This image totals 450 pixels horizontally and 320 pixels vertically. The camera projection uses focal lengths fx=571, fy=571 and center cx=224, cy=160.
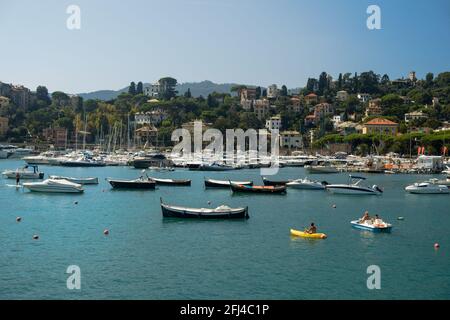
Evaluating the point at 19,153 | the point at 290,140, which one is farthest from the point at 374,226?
the point at 290,140

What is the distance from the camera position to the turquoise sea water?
65.7 ft

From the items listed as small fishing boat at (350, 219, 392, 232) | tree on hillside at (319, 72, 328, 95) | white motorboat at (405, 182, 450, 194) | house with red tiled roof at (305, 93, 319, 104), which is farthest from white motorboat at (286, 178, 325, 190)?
tree on hillside at (319, 72, 328, 95)

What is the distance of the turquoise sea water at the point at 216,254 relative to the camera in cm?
2003

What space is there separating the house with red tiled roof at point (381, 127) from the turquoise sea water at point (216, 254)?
86193 millimetres

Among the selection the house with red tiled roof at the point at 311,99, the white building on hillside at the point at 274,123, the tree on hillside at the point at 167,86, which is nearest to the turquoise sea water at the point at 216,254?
the white building on hillside at the point at 274,123

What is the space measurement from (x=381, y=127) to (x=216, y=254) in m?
107

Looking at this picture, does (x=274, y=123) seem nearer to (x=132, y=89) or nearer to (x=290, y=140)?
(x=290, y=140)

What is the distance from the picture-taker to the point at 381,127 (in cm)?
12525

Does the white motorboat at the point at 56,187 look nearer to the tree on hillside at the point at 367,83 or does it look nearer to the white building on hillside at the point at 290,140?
the white building on hillside at the point at 290,140

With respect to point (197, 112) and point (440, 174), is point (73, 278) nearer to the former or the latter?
point (440, 174)

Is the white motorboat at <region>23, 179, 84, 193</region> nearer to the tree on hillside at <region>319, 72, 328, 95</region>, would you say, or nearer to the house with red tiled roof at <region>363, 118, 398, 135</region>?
the house with red tiled roof at <region>363, 118, 398, 135</region>

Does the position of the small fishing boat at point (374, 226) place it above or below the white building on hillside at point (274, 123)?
below

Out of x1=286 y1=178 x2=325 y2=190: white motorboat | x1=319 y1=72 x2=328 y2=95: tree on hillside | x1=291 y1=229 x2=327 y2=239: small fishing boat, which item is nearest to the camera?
x1=291 y1=229 x2=327 y2=239: small fishing boat

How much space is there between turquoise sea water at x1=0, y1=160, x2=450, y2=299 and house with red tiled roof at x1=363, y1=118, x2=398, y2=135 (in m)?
86.2
